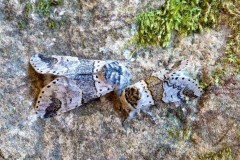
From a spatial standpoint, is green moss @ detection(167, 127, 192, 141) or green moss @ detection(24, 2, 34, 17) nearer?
green moss @ detection(167, 127, 192, 141)

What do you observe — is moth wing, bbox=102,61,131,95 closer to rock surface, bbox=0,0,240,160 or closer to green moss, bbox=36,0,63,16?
rock surface, bbox=0,0,240,160

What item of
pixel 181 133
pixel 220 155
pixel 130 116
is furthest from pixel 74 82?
pixel 220 155

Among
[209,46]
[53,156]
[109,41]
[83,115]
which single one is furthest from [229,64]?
[53,156]

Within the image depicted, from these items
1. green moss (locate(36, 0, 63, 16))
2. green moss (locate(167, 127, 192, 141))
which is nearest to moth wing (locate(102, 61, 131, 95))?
green moss (locate(167, 127, 192, 141))

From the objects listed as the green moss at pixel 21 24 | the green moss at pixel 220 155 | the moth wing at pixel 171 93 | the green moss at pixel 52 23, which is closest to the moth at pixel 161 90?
the moth wing at pixel 171 93

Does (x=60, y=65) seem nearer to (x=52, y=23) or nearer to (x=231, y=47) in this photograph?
(x=52, y=23)
